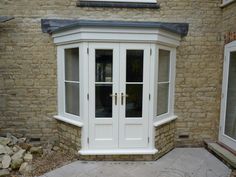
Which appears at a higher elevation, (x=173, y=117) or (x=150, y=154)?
(x=173, y=117)

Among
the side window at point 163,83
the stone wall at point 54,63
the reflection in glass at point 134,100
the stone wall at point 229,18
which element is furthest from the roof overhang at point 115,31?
the stone wall at point 229,18

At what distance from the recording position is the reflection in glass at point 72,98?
4.05 meters

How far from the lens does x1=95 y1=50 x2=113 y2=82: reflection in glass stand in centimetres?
377

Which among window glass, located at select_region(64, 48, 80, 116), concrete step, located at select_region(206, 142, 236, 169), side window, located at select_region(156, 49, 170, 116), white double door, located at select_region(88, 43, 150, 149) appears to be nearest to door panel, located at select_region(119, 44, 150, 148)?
white double door, located at select_region(88, 43, 150, 149)

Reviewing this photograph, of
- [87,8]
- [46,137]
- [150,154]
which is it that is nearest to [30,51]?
[87,8]

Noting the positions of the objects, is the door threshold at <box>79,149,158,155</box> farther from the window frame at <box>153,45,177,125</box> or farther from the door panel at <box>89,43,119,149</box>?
the window frame at <box>153,45,177,125</box>

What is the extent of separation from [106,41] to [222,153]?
10.3 feet

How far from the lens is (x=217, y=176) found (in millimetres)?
3416

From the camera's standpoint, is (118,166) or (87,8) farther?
(87,8)

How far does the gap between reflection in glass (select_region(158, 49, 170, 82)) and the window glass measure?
5.48 ft

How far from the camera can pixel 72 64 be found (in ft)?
13.4

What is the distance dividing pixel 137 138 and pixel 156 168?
24.9 inches

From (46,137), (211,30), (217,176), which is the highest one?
(211,30)

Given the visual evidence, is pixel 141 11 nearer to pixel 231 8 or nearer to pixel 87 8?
pixel 87 8
